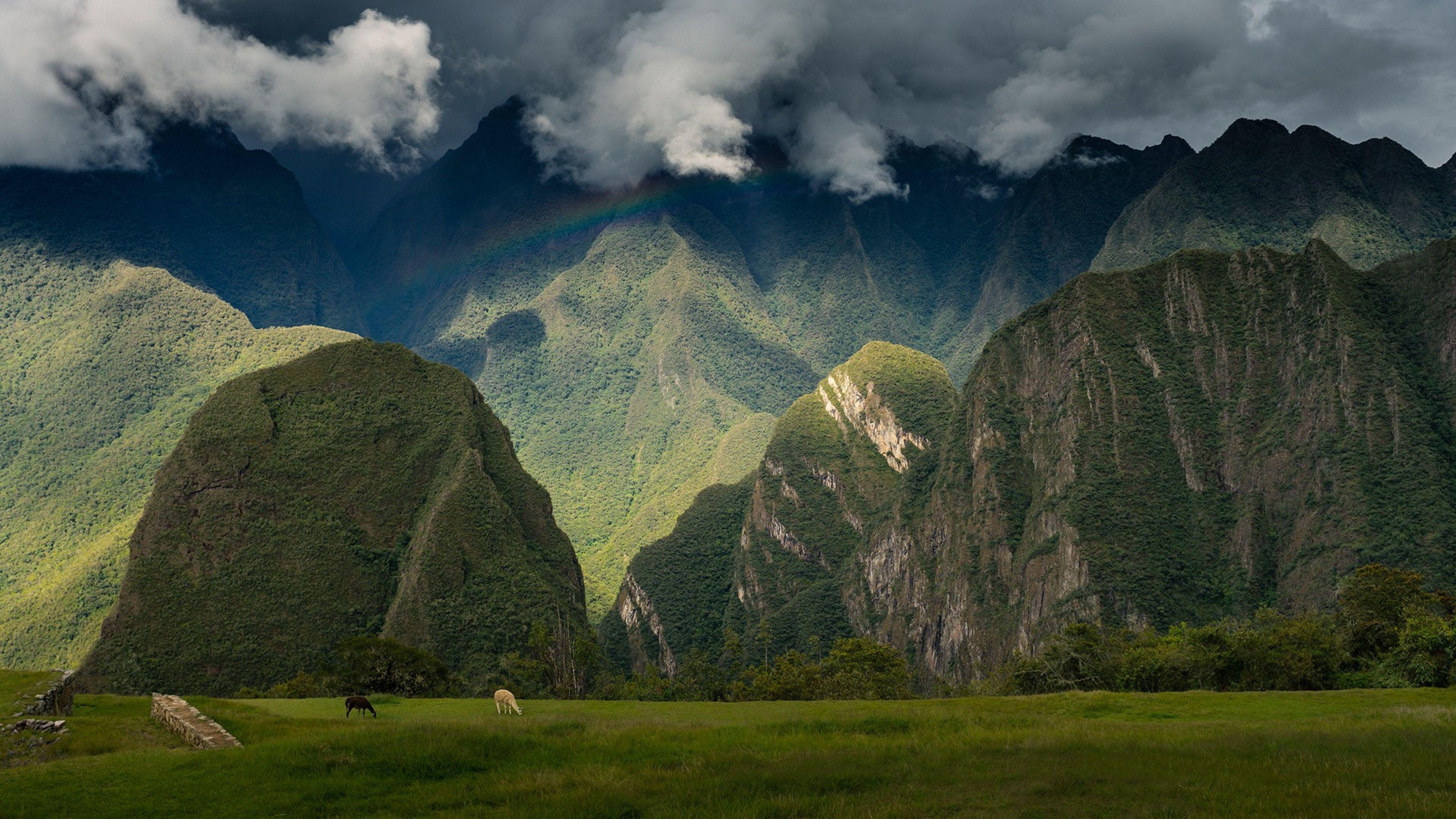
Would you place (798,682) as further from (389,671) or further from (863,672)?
(389,671)

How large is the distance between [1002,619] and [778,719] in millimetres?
102889

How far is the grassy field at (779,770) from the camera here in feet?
37.6

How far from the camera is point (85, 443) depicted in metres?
169

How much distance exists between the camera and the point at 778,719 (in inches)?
861

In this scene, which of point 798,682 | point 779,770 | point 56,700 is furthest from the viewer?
point 798,682

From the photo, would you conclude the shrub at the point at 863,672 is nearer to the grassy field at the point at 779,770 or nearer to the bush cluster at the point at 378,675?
the bush cluster at the point at 378,675

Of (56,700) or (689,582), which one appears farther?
(689,582)

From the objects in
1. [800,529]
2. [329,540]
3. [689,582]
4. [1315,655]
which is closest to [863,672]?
[1315,655]

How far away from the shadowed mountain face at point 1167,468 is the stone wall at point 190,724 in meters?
95.2

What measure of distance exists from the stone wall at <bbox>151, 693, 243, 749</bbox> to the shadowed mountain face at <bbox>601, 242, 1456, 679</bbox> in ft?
312

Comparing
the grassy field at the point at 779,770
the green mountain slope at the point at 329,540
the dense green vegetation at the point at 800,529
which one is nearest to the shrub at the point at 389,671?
the green mountain slope at the point at 329,540

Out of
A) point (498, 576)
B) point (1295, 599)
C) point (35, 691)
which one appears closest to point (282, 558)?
point (498, 576)

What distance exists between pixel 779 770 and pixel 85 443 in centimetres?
19606

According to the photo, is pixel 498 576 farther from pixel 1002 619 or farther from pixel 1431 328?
pixel 1431 328
